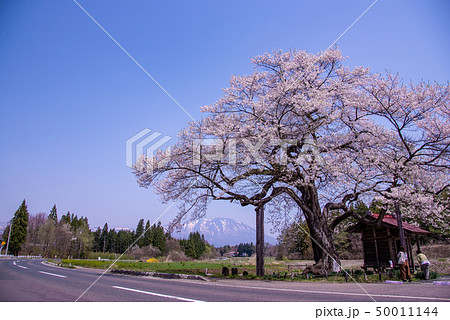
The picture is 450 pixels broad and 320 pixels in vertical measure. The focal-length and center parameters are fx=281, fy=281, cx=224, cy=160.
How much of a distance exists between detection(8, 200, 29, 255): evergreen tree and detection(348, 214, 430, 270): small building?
49.6m

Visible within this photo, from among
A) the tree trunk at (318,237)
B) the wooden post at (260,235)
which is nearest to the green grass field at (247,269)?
the tree trunk at (318,237)

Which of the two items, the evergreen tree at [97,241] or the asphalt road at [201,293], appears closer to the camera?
the asphalt road at [201,293]

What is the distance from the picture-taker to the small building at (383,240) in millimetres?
22109

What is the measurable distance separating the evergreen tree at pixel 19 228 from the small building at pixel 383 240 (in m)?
49.6

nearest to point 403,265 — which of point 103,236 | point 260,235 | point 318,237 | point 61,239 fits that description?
point 318,237

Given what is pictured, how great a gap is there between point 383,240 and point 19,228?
54.8m

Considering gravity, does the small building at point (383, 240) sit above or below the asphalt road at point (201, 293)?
above

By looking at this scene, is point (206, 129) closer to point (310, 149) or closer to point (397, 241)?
point (310, 149)

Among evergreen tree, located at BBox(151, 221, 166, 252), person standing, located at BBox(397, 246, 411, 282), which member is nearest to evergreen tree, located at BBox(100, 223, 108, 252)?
evergreen tree, located at BBox(151, 221, 166, 252)

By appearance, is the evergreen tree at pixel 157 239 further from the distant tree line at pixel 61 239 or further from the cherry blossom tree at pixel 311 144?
the cherry blossom tree at pixel 311 144

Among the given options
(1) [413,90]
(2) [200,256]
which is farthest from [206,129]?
(2) [200,256]

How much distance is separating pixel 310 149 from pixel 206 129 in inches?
254

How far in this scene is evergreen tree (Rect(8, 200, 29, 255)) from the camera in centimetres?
4678
